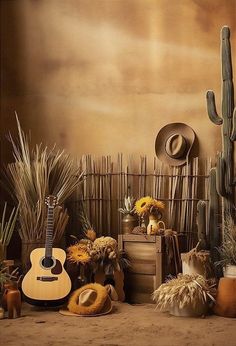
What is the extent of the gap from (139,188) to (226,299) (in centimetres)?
159

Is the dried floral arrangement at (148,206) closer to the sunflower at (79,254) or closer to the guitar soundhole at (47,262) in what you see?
the sunflower at (79,254)

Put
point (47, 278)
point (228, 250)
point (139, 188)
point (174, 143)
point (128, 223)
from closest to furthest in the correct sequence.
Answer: point (47, 278)
point (228, 250)
point (128, 223)
point (174, 143)
point (139, 188)

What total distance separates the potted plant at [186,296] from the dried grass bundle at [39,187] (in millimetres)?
1220

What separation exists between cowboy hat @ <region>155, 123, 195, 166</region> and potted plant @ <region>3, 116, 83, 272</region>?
0.91m

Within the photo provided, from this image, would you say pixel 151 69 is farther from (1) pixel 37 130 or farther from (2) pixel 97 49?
(1) pixel 37 130

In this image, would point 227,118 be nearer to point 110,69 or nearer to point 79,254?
point 110,69

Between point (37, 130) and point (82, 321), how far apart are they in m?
2.39

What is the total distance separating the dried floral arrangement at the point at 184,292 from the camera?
14.8 ft

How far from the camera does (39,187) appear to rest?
524 cm

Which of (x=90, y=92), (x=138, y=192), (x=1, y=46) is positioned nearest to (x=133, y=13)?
(x=90, y=92)

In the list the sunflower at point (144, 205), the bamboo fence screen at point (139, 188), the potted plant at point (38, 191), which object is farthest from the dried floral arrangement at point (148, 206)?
the potted plant at point (38, 191)

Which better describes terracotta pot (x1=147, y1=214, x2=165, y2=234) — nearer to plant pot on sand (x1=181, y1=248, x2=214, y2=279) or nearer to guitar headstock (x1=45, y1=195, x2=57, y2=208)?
plant pot on sand (x1=181, y1=248, x2=214, y2=279)

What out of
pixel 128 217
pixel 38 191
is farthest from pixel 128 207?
pixel 38 191

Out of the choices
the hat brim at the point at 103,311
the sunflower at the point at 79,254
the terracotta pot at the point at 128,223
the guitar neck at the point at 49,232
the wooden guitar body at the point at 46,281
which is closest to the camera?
the hat brim at the point at 103,311
